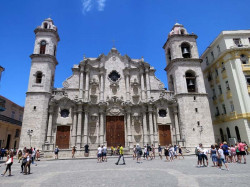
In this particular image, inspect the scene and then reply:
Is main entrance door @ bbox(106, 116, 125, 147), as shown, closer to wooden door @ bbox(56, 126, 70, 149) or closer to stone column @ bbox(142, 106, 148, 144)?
stone column @ bbox(142, 106, 148, 144)

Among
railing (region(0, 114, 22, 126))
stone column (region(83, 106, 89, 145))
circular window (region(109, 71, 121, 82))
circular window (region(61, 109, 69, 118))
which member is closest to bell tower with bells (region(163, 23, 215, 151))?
circular window (region(109, 71, 121, 82))

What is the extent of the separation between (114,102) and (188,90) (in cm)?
1159

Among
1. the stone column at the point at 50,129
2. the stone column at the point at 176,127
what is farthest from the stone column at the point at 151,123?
the stone column at the point at 50,129

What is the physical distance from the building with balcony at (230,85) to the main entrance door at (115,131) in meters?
15.0

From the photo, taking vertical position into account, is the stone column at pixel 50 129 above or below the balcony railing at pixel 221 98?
below

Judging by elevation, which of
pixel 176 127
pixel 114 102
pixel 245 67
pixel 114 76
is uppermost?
pixel 114 76

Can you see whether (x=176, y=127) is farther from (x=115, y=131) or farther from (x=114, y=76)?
(x=114, y=76)

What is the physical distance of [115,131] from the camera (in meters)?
25.4

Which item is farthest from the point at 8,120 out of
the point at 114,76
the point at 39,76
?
the point at 114,76

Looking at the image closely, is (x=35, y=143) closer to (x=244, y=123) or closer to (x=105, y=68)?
(x=105, y=68)

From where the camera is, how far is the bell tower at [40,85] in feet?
72.8

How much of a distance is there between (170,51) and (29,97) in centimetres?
2287

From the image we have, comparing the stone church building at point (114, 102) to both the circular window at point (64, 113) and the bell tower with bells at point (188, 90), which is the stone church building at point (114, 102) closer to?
the bell tower with bells at point (188, 90)

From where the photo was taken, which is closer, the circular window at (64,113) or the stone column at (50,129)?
the stone column at (50,129)
